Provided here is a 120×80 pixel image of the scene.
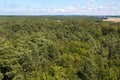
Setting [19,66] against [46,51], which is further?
[46,51]

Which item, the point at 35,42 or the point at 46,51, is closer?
the point at 46,51

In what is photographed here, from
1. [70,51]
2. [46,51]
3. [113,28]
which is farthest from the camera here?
[113,28]

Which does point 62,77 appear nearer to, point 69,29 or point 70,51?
point 70,51

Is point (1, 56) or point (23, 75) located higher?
point (1, 56)

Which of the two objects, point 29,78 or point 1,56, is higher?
point 1,56

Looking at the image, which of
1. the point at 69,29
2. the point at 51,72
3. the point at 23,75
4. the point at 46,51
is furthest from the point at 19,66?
the point at 69,29

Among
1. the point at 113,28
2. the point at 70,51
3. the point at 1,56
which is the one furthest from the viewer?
the point at 113,28

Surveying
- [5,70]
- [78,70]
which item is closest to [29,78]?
[5,70]

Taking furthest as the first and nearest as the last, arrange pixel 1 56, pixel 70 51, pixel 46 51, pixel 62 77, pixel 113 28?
1. pixel 113 28
2. pixel 70 51
3. pixel 46 51
4. pixel 1 56
5. pixel 62 77

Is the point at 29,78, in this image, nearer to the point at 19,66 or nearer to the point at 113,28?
the point at 19,66
